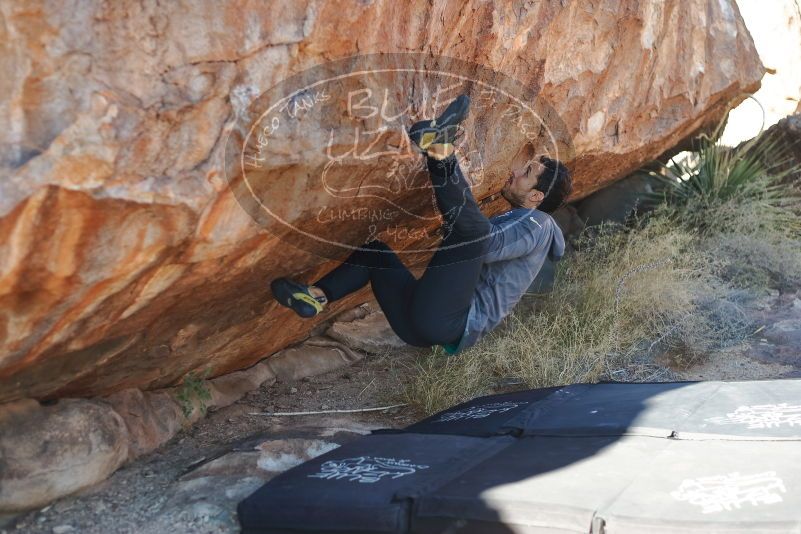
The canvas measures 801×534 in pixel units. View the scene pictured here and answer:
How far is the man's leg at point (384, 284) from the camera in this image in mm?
3291

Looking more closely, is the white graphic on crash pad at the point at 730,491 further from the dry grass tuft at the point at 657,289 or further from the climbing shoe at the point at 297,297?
the dry grass tuft at the point at 657,289

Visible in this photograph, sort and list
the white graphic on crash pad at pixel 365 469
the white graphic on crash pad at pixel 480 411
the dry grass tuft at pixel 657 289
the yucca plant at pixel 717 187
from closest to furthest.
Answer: the white graphic on crash pad at pixel 365 469 → the white graphic on crash pad at pixel 480 411 → the dry grass tuft at pixel 657 289 → the yucca plant at pixel 717 187

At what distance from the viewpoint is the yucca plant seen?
20.0ft

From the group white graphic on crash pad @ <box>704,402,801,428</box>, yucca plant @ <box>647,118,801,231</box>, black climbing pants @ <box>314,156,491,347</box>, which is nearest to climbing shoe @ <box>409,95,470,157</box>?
black climbing pants @ <box>314,156,491,347</box>

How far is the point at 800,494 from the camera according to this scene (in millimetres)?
2213

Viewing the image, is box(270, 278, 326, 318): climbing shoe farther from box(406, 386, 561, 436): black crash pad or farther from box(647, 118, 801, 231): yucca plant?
box(647, 118, 801, 231): yucca plant

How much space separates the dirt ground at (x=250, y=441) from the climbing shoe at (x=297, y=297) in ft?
1.69

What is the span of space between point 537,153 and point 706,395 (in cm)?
128

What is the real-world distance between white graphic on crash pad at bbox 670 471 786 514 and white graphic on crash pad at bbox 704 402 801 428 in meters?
0.51

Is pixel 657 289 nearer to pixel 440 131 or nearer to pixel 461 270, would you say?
pixel 461 270

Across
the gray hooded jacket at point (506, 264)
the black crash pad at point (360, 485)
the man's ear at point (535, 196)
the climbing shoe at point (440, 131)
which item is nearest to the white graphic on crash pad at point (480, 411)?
the gray hooded jacket at point (506, 264)

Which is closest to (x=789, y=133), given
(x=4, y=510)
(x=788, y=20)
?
(x=788, y=20)

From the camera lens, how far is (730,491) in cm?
229

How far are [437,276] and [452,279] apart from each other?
59 mm
